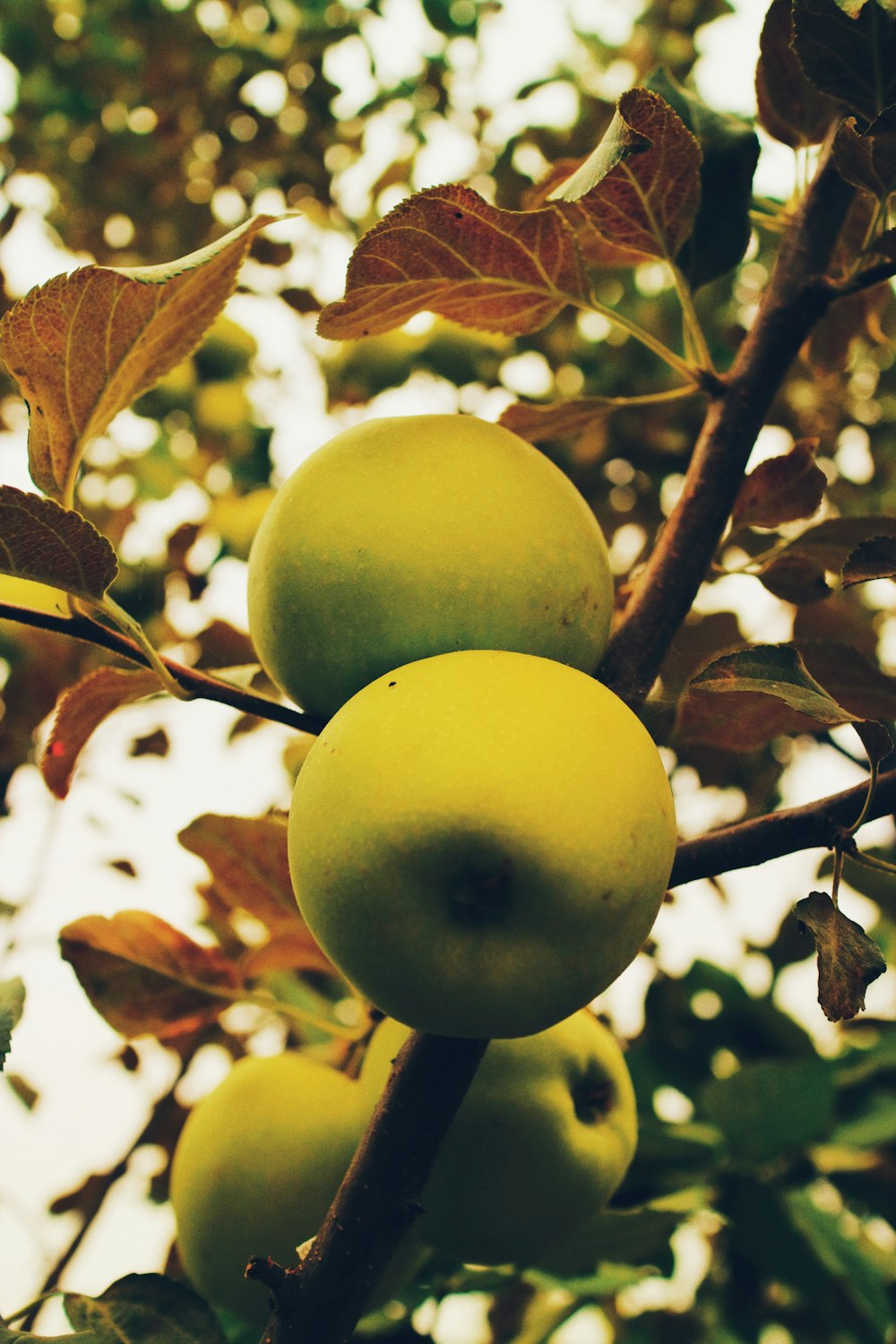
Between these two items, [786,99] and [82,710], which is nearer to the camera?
[82,710]

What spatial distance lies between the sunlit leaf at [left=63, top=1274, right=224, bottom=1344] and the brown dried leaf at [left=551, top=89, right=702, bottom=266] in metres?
0.71

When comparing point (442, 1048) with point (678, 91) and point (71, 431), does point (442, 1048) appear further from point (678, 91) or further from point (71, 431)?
point (678, 91)

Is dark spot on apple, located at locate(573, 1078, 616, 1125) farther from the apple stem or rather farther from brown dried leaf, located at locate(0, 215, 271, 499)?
brown dried leaf, located at locate(0, 215, 271, 499)

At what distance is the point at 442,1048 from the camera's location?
59cm

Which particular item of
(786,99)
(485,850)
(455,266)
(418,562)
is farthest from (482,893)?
(786,99)

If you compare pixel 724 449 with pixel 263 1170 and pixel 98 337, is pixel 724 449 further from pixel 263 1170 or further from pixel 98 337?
pixel 263 1170

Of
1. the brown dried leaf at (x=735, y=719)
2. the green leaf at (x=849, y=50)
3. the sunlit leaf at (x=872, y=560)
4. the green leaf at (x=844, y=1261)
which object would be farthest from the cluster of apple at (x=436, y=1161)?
the green leaf at (x=849, y=50)

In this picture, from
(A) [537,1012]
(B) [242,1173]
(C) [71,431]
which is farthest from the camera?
(B) [242,1173]

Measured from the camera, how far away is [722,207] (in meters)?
0.76

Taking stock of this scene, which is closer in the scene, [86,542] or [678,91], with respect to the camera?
[86,542]

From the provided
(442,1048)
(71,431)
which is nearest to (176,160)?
(71,431)

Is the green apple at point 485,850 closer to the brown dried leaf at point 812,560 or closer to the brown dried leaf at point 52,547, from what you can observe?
the brown dried leaf at point 52,547

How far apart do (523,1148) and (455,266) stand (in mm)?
571

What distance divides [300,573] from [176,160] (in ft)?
5.77
